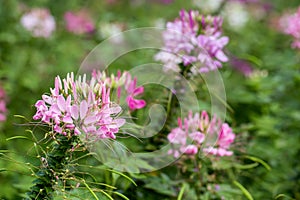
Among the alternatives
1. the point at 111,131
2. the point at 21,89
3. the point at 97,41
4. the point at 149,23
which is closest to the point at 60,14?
the point at 97,41

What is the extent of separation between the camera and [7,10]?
3.03m

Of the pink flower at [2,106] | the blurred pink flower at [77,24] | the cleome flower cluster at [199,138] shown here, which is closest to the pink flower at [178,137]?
the cleome flower cluster at [199,138]

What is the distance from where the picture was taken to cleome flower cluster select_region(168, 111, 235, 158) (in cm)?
153

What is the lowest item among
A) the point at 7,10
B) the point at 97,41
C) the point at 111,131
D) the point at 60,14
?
the point at 111,131

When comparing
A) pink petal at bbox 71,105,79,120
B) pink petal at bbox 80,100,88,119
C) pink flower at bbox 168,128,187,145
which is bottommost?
pink petal at bbox 71,105,79,120

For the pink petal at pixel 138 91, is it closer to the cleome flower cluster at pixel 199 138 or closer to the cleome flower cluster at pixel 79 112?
the cleome flower cluster at pixel 199 138

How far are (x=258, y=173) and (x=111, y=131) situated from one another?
1.17 metres

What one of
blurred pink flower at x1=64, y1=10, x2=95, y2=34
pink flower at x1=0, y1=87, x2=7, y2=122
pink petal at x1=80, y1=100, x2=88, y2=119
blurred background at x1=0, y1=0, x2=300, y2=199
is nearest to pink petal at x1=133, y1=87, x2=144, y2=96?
blurred background at x1=0, y1=0, x2=300, y2=199

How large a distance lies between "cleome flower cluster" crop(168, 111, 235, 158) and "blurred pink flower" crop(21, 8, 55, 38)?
60.8 inches

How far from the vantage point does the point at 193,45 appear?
1.62 metres

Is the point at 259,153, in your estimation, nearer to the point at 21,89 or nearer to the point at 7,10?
the point at 21,89

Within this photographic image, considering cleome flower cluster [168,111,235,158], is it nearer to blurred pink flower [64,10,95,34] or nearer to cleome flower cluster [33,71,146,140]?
cleome flower cluster [33,71,146,140]

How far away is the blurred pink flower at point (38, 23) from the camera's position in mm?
Answer: 2842

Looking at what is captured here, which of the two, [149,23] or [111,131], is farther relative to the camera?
[149,23]
